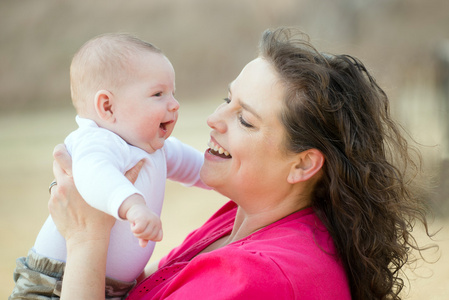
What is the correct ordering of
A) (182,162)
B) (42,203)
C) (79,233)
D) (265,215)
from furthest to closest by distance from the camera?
(42,203), (182,162), (265,215), (79,233)

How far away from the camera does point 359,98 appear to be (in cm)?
192

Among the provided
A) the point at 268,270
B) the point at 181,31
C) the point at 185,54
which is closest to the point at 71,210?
the point at 268,270

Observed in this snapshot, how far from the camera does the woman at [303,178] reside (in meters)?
1.81

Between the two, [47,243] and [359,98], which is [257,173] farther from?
[47,243]

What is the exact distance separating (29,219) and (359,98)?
22.4 feet

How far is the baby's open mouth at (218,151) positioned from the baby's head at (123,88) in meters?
0.22

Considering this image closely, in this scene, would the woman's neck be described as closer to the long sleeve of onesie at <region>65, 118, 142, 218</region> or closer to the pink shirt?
the pink shirt

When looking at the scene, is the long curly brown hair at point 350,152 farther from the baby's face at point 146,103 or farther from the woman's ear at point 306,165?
the baby's face at point 146,103

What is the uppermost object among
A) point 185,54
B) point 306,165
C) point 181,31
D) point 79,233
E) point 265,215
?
point 181,31

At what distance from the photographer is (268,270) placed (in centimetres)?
151

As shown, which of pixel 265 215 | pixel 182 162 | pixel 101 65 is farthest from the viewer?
pixel 182 162

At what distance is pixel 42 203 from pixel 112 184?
23.9 feet

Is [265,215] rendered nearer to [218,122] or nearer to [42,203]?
[218,122]

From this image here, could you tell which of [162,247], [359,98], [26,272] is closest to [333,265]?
[359,98]
